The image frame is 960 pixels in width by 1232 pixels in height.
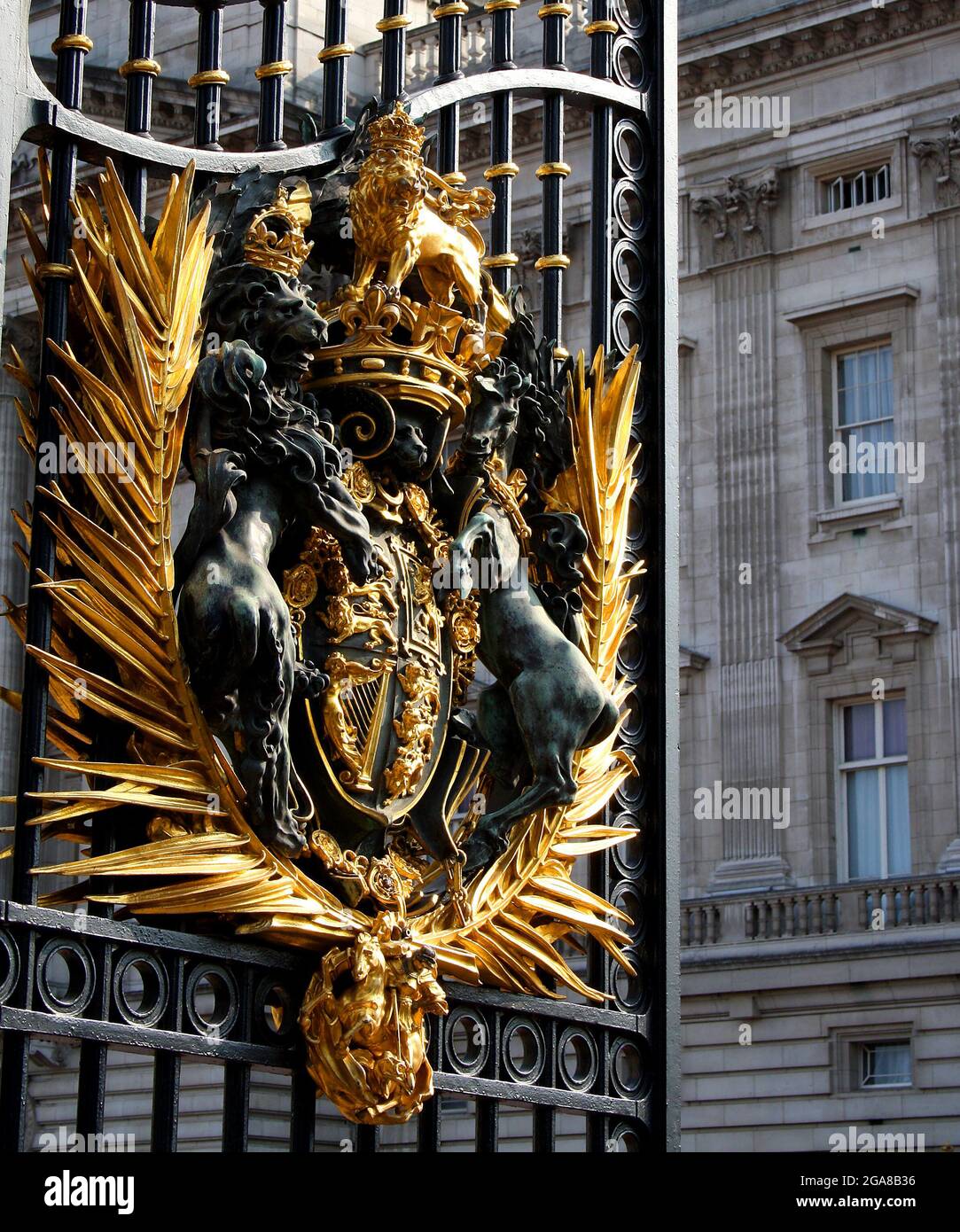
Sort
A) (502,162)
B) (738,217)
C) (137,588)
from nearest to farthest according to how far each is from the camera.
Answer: (137,588) → (502,162) → (738,217)

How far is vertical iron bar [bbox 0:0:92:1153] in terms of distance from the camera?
26.4ft

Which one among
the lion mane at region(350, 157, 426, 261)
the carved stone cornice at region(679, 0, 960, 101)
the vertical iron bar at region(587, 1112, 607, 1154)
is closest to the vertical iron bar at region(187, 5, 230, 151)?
the lion mane at region(350, 157, 426, 261)

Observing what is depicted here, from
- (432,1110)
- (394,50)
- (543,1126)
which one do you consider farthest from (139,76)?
(543,1126)

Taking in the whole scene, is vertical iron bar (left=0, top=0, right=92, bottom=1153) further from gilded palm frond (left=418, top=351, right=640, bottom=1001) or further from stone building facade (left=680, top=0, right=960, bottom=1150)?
stone building facade (left=680, top=0, right=960, bottom=1150)

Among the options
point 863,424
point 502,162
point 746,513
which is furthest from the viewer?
point 746,513

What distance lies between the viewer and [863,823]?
29.9 metres

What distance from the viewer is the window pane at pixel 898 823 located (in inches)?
1161

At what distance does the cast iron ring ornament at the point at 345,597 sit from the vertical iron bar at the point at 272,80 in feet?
0.89

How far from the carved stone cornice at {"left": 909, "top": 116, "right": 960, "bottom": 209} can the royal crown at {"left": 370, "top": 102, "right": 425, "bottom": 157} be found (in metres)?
21.8

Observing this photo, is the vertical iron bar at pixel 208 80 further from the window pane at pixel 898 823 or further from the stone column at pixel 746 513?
the stone column at pixel 746 513

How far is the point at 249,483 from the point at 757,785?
21904 mm

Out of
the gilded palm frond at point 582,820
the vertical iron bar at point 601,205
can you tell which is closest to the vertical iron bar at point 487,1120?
the gilded palm frond at point 582,820

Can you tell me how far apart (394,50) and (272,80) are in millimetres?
601

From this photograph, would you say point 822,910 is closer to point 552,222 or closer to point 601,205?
point 601,205
